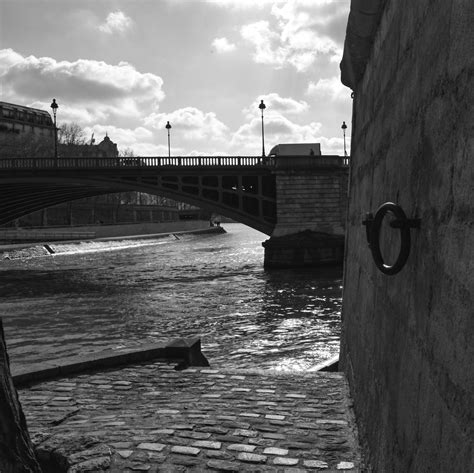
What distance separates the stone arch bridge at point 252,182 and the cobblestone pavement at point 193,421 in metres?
31.1

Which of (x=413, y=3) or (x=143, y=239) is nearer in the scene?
(x=413, y=3)

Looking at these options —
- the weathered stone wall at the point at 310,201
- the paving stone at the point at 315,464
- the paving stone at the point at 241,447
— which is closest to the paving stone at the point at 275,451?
the paving stone at the point at 241,447

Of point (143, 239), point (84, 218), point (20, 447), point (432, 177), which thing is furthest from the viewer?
point (84, 218)

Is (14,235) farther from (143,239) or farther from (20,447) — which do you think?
(20,447)

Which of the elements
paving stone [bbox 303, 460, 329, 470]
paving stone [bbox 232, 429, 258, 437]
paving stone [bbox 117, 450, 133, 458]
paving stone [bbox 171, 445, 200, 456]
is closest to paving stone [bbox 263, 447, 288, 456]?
paving stone [bbox 303, 460, 329, 470]

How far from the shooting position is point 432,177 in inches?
102

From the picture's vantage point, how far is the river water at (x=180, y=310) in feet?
45.2

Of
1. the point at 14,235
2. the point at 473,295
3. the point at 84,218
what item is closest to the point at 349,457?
the point at 473,295

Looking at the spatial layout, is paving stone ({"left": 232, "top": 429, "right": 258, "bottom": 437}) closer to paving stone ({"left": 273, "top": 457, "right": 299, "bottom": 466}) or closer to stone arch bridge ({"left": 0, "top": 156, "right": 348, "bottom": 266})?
paving stone ({"left": 273, "top": 457, "right": 299, "bottom": 466})

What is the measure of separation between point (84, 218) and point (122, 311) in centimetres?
→ 7046

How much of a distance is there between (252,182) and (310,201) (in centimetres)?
473

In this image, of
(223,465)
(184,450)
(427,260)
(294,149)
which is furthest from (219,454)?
(294,149)

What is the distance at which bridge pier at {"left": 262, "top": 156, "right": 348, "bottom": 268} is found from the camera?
1492 inches

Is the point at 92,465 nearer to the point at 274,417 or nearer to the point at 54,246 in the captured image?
the point at 274,417
